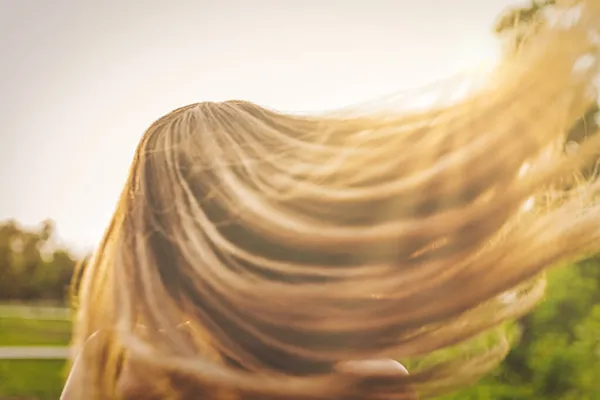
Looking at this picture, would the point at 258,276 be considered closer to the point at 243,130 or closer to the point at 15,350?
the point at 243,130

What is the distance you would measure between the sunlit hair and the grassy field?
0.08 metres

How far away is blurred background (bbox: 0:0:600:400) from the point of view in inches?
38.9

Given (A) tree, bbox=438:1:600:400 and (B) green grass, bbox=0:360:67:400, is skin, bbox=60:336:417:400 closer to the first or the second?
(B) green grass, bbox=0:360:67:400

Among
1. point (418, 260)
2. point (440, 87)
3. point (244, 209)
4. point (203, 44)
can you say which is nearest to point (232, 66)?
point (203, 44)

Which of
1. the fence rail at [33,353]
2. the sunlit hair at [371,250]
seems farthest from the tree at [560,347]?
the fence rail at [33,353]

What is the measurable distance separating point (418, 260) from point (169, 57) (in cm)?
64

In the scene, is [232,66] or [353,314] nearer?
[353,314]

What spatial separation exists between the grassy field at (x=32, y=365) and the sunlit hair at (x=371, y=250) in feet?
0.26

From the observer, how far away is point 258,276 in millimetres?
934

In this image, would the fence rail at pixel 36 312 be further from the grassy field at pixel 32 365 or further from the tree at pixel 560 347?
the tree at pixel 560 347

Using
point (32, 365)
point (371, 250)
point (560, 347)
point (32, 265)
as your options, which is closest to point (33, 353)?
point (32, 365)

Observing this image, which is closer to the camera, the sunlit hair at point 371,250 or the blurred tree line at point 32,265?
the sunlit hair at point 371,250

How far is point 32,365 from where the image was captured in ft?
3.29

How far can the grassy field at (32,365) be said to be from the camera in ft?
3.22
